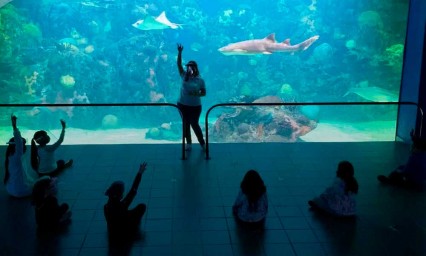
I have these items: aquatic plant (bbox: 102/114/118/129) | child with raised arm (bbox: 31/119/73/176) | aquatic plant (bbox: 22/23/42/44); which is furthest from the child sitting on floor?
aquatic plant (bbox: 22/23/42/44)

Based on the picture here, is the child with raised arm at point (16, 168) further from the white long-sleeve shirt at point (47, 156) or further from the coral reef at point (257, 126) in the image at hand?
the coral reef at point (257, 126)

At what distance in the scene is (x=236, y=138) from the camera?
17.6 metres

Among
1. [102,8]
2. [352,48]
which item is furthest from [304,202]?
[102,8]

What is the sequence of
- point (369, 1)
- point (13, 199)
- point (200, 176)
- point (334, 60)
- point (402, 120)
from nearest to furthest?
point (13, 199) < point (200, 176) < point (402, 120) < point (369, 1) < point (334, 60)

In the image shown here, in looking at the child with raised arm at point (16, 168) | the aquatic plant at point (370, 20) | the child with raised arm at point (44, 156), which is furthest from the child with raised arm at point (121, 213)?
the aquatic plant at point (370, 20)

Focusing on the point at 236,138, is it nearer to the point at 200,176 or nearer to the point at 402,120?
the point at 402,120

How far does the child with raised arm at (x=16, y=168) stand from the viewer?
4.44m

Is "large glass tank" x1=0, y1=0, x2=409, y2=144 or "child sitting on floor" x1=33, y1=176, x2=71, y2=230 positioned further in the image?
"large glass tank" x1=0, y1=0, x2=409, y2=144

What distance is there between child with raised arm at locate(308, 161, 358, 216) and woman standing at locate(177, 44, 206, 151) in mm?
2559

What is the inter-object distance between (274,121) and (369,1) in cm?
1757

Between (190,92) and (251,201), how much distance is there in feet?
8.62

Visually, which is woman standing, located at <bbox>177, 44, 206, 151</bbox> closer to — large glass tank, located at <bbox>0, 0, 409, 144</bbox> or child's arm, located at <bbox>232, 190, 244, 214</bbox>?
child's arm, located at <bbox>232, 190, 244, 214</bbox>

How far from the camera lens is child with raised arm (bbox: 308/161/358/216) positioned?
3980 millimetres

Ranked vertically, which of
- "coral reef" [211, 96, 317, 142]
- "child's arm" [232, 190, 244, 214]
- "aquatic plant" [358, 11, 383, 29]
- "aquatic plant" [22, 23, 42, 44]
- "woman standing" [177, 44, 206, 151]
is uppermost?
"aquatic plant" [358, 11, 383, 29]
